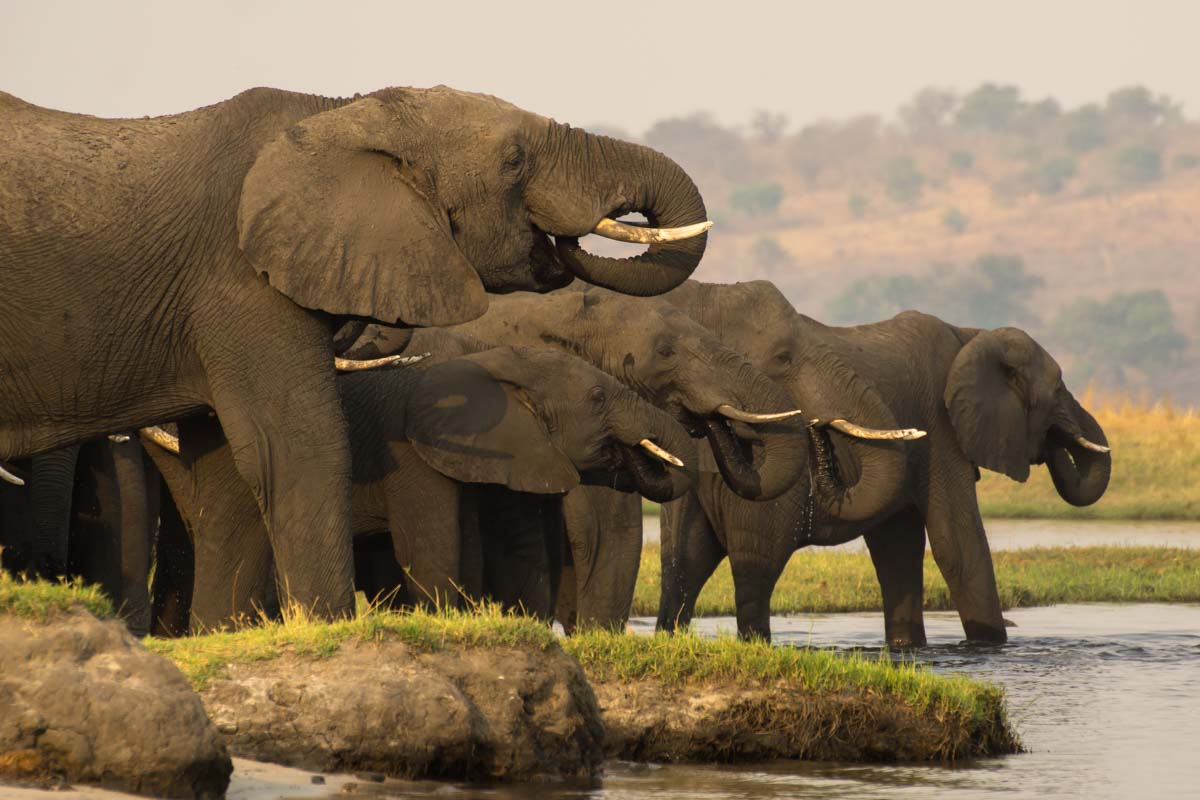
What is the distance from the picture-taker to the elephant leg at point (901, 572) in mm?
15570

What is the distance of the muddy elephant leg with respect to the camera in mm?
12734

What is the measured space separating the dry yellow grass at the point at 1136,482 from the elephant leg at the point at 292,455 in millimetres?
21706

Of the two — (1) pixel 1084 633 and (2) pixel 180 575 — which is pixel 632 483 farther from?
(1) pixel 1084 633

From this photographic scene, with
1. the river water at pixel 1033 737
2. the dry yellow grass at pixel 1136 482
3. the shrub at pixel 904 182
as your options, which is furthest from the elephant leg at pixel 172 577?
the shrub at pixel 904 182

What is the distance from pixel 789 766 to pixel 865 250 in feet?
391

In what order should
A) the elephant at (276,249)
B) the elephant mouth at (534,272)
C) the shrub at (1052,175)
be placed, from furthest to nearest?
the shrub at (1052,175), the elephant mouth at (534,272), the elephant at (276,249)

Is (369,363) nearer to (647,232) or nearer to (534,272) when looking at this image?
(534,272)

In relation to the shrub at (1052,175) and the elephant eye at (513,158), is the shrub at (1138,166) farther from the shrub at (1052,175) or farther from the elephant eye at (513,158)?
the elephant eye at (513,158)

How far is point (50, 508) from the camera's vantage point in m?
11.9

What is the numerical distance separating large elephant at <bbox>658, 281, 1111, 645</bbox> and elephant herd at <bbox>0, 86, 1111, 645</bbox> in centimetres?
109

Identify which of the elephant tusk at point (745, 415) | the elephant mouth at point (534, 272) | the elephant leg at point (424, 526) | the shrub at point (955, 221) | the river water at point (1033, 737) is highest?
the shrub at point (955, 221)

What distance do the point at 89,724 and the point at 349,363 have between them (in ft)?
12.7

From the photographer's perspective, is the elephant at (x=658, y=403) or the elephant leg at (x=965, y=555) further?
the elephant leg at (x=965, y=555)

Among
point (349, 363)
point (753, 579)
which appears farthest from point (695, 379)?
point (753, 579)
